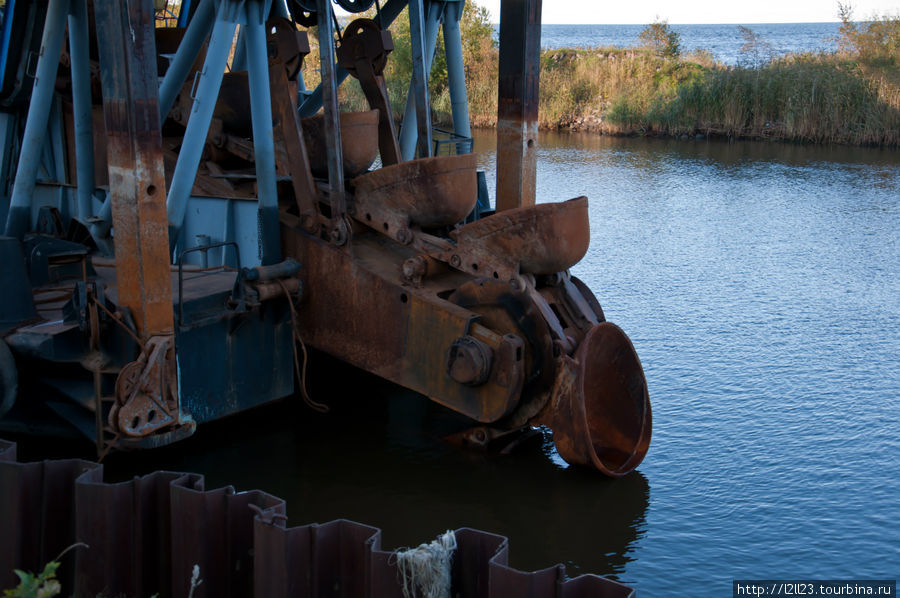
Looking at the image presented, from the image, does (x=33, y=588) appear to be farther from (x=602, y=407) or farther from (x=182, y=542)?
(x=602, y=407)

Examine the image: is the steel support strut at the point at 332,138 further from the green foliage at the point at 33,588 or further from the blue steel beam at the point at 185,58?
the green foliage at the point at 33,588

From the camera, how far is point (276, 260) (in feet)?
28.5

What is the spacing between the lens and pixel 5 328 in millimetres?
7492

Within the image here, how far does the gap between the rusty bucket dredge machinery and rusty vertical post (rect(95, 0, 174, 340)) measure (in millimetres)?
15

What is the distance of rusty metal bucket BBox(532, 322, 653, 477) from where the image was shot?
7.41 m

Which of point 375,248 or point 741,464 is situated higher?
point 375,248

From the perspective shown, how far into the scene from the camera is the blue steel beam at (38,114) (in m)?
8.95

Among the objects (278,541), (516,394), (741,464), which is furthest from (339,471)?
(741,464)

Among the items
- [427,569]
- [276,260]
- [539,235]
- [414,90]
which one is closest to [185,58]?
[276,260]

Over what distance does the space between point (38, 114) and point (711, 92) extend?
23492mm

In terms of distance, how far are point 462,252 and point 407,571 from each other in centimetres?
328

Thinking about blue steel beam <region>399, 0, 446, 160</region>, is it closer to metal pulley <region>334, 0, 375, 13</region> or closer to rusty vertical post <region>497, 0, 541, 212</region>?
metal pulley <region>334, 0, 375, 13</region>

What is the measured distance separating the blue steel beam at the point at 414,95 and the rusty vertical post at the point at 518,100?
1.50m

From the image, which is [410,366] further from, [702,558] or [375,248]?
[702,558]
